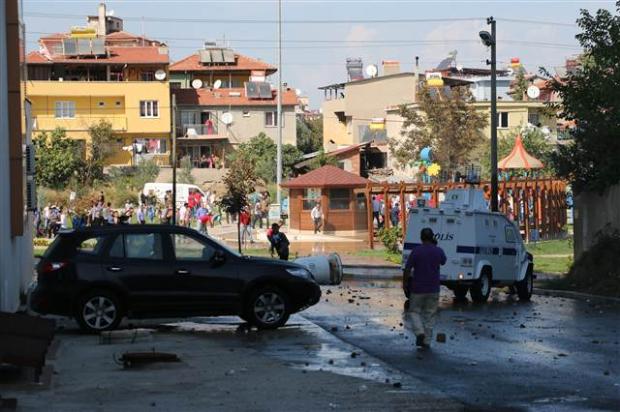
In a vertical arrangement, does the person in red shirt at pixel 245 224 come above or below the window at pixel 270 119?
below

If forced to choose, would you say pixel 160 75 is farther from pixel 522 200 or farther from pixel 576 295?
pixel 576 295

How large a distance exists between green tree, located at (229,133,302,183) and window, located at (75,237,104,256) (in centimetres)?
6483

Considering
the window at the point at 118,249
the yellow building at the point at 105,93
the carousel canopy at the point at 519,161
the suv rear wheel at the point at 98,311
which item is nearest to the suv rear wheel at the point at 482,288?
the window at the point at 118,249

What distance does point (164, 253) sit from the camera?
1759cm

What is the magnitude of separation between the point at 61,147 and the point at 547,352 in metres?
68.5

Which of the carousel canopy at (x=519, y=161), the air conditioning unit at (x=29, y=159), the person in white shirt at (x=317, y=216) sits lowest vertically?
the person in white shirt at (x=317, y=216)

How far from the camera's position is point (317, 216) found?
178ft

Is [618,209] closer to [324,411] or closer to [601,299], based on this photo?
[601,299]

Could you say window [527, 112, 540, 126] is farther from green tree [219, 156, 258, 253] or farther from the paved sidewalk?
the paved sidewalk

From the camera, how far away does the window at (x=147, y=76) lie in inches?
3693

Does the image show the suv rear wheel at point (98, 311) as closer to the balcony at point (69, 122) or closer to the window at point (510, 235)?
the window at point (510, 235)

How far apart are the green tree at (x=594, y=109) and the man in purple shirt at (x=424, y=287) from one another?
473 inches

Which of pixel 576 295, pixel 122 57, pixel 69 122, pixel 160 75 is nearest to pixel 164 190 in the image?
pixel 160 75

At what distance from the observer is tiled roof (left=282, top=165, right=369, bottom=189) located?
52.7 meters
